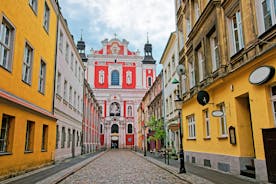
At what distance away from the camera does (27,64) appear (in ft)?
43.2

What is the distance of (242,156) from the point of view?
35.6ft

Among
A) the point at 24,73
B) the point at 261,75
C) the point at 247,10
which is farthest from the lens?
the point at 24,73

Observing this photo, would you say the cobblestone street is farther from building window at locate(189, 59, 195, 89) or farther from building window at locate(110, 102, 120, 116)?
building window at locate(110, 102, 120, 116)

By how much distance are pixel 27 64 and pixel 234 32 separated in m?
9.91

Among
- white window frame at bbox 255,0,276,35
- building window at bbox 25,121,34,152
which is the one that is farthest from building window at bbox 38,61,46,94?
white window frame at bbox 255,0,276,35

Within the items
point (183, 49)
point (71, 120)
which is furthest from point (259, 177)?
point (71, 120)

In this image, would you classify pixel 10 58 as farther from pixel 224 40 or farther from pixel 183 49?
pixel 183 49

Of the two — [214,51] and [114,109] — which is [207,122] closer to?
[214,51]

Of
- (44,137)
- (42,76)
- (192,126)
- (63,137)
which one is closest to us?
(42,76)

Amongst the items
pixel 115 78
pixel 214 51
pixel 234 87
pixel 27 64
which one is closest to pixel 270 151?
pixel 234 87

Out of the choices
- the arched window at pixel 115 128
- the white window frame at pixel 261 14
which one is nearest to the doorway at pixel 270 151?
the white window frame at pixel 261 14

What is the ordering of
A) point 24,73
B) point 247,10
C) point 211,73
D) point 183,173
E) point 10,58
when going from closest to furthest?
point 247,10, point 10,58, point 183,173, point 24,73, point 211,73

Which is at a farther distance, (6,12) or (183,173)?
(183,173)

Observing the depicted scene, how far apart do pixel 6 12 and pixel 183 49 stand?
42.1 feet
